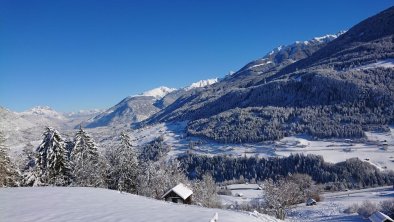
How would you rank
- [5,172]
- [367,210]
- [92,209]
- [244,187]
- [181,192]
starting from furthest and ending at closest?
[244,187]
[367,210]
[181,192]
[5,172]
[92,209]

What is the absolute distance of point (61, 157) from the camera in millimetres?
61469

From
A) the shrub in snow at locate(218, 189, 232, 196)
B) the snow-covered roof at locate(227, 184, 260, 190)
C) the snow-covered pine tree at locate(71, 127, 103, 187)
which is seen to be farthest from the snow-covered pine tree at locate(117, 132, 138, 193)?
the snow-covered roof at locate(227, 184, 260, 190)

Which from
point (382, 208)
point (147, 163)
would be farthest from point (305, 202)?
point (147, 163)

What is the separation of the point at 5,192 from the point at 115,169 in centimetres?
3133

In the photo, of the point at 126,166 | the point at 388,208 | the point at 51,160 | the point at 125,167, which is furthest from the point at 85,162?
the point at 388,208

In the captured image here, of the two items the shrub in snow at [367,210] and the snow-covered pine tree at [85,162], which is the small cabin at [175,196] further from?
the shrub in snow at [367,210]

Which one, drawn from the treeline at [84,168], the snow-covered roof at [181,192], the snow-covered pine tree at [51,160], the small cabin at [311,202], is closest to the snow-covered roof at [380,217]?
the treeline at [84,168]

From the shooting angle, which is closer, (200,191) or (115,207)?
(115,207)

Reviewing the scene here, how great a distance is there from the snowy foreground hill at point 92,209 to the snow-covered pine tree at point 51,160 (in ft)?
85.7

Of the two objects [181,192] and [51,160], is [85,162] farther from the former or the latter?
[181,192]

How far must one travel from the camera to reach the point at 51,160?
198 feet

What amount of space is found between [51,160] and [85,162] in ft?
17.2

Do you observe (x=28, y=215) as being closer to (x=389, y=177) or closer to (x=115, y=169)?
(x=115, y=169)

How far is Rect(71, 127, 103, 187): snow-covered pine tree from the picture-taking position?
61.7 metres
